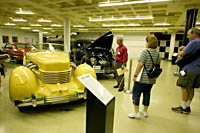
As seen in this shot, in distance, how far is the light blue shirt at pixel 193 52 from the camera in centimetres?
230

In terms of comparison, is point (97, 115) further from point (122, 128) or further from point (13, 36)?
point (13, 36)

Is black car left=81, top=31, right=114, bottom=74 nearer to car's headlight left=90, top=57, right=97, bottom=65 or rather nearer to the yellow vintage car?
car's headlight left=90, top=57, right=97, bottom=65

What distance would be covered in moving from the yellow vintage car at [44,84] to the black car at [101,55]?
1.97 meters

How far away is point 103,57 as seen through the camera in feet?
17.4

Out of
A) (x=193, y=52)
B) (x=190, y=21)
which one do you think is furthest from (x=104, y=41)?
(x=190, y=21)

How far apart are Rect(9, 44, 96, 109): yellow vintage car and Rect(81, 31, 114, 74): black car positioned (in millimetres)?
1970

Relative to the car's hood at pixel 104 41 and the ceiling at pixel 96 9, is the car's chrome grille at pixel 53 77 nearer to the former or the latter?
the car's hood at pixel 104 41

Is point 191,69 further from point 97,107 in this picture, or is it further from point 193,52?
point 97,107

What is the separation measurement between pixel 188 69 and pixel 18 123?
322cm

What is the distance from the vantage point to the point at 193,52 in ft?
7.68

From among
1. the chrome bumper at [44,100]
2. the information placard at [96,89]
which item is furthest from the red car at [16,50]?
the information placard at [96,89]

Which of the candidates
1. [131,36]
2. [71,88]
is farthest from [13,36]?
[71,88]

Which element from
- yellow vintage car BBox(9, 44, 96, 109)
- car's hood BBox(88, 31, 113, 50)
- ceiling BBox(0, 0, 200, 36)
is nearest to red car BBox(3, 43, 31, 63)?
ceiling BBox(0, 0, 200, 36)

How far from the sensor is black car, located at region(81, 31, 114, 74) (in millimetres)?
4886
